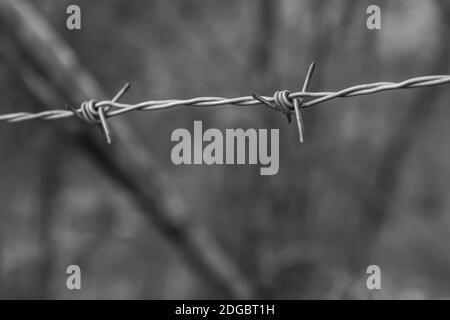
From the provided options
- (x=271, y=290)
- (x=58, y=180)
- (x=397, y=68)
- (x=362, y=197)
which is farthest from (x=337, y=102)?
(x=58, y=180)

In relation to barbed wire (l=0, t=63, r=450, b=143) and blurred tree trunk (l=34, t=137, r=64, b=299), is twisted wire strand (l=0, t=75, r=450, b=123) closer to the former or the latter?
barbed wire (l=0, t=63, r=450, b=143)

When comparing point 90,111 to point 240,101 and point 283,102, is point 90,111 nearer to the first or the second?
point 240,101

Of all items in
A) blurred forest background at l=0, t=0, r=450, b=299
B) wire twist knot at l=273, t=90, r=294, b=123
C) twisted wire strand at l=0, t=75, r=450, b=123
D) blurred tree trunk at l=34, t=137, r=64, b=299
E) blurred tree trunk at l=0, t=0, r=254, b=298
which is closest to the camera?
twisted wire strand at l=0, t=75, r=450, b=123

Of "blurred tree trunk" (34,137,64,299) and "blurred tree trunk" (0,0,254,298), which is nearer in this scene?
"blurred tree trunk" (0,0,254,298)

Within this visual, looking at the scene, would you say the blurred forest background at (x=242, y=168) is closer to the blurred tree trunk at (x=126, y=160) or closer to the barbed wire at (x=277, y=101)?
the blurred tree trunk at (x=126, y=160)

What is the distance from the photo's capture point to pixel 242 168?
424 cm

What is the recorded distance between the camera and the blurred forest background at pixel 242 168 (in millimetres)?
3830

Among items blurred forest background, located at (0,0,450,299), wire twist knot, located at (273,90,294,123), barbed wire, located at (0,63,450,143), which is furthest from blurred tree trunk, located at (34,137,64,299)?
wire twist knot, located at (273,90,294,123)

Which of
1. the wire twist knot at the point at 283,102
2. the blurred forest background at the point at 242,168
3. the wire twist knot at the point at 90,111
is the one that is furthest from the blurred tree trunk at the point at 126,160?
the wire twist knot at the point at 283,102

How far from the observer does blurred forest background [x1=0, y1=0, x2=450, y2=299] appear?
12.6ft

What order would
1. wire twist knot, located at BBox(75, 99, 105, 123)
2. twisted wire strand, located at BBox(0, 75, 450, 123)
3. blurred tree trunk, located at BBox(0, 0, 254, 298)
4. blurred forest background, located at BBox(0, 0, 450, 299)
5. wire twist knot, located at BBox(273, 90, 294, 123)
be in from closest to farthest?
twisted wire strand, located at BBox(0, 75, 450, 123) → wire twist knot, located at BBox(273, 90, 294, 123) → wire twist knot, located at BBox(75, 99, 105, 123) → blurred tree trunk, located at BBox(0, 0, 254, 298) → blurred forest background, located at BBox(0, 0, 450, 299)

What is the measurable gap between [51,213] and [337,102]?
2253 mm

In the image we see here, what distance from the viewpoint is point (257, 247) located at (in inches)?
159

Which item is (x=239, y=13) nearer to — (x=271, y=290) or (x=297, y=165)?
(x=297, y=165)
